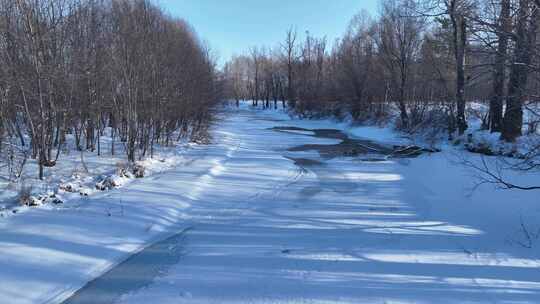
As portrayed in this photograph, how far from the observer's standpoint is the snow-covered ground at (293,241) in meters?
4.43

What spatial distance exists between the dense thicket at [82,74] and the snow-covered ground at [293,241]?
3.42 m

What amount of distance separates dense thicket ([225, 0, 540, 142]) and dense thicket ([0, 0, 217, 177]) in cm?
966

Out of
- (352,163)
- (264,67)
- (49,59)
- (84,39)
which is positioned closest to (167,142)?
(84,39)

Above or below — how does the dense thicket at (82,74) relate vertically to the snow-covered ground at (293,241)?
above

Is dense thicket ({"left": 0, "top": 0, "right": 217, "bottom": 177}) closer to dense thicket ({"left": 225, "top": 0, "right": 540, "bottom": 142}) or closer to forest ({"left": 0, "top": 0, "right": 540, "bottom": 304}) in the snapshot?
forest ({"left": 0, "top": 0, "right": 540, "bottom": 304})

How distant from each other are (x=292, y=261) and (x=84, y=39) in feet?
35.4

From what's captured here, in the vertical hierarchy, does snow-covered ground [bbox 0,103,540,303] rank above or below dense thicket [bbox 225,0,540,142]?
below

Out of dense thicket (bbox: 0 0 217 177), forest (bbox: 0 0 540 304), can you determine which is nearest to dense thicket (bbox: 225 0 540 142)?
forest (bbox: 0 0 540 304)

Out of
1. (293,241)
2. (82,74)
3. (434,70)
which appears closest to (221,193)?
(293,241)

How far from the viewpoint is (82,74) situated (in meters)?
11.2

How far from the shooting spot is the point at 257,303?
4.14m

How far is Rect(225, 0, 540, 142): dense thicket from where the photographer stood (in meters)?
5.91

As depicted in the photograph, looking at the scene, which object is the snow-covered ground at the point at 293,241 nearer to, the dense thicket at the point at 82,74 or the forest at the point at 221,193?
the forest at the point at 221,193

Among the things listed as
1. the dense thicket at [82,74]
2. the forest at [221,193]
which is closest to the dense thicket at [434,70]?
the forest at [221,193]
